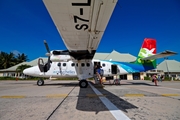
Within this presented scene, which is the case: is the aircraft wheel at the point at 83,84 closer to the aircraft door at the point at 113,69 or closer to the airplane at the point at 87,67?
the airplane at the point at 87,67

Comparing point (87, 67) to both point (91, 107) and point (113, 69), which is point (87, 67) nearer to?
point (113, 69)

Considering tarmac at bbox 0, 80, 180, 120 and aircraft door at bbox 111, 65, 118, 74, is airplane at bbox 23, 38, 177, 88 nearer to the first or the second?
aircraft door at bbox 111, 65, 118, 74

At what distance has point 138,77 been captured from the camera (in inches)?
1405

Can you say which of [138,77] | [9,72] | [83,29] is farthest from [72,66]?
[9,72]

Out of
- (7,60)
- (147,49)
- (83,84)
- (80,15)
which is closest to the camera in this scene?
(80,15)

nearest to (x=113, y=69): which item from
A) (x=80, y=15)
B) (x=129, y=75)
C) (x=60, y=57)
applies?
(x=60, y=57)

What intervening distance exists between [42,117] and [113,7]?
10.6 feet

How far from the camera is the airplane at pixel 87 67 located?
10.7 meters

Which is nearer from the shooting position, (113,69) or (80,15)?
(80,15)

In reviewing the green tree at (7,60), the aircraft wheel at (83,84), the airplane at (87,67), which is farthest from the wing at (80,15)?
the green tree at (7,60)

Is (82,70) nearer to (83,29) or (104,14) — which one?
(83,29)

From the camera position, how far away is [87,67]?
36.1 feet

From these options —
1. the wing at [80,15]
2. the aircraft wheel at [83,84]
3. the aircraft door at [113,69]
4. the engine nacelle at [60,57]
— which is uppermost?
the wing at [80,15]

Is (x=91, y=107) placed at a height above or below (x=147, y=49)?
below
